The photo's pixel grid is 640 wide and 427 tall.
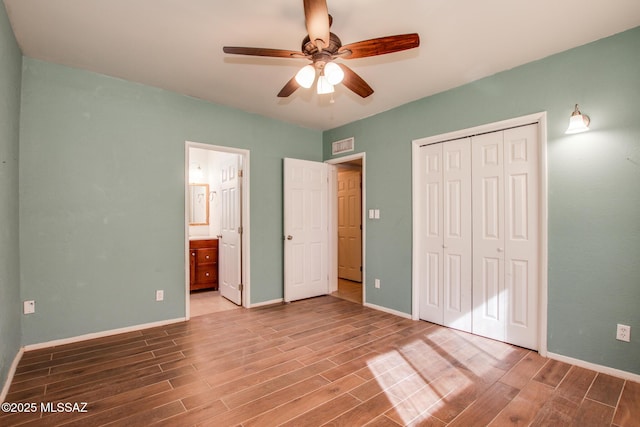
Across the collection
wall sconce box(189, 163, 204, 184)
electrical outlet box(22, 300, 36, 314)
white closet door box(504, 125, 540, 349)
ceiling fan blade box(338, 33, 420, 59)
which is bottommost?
electrical outlet box(22, 300, 36, 314)

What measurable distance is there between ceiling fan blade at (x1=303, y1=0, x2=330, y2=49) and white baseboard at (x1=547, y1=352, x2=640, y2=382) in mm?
3088

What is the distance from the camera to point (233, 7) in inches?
81.4

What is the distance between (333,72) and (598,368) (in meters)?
3.03

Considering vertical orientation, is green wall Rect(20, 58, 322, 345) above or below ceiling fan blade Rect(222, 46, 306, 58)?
below

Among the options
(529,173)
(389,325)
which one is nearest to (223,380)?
(389,325)

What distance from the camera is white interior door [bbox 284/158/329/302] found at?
4.38 m

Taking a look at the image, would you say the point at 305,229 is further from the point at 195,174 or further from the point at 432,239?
the point at 195,174

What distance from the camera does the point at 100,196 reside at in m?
3.04

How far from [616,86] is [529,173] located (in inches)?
33.1

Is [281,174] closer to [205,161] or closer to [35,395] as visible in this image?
[205,161]

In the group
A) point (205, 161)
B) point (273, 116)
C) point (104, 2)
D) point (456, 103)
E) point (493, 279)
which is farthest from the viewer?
point (205, 161)

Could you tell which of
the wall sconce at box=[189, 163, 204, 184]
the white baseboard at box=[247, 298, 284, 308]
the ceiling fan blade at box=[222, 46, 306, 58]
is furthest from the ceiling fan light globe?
the wall sconce at box=[189, 163, 204, 184]

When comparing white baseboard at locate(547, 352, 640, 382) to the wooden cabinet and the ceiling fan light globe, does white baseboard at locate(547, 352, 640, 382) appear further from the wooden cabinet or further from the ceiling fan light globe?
the wooden cabinet

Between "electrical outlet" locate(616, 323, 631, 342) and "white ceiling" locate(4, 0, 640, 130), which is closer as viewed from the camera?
"white ceiling" locate(4, 0, 640, 130)
